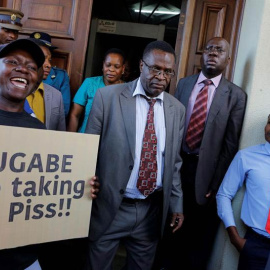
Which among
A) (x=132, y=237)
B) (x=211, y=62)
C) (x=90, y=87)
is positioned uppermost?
(x=211, y=62)

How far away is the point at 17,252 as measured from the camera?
4.96ft

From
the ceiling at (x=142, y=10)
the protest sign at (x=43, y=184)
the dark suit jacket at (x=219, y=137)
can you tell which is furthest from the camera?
the ceiling at (x=142, y=10)

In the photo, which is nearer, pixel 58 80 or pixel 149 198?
pixel 149 198

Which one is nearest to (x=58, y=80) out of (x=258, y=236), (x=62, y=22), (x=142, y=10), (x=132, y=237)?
(x=62, y=22)

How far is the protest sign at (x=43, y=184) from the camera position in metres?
1.41

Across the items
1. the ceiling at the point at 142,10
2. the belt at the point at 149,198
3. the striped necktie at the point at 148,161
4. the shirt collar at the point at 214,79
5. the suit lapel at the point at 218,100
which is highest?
the ceiling at the point at 142,10

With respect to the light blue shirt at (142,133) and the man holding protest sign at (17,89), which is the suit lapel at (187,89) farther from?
the man holding protest sign at (17,89)

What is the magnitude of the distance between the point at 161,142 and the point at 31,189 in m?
0.84

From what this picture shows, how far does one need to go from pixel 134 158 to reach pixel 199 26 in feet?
6.25

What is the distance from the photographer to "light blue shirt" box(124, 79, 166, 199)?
6.33 ft

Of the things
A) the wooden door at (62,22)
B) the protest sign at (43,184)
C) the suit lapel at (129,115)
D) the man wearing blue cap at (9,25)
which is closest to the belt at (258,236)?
the suit lapel at (129,115)

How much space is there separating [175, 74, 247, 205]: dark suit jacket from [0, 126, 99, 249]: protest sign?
42.6 inches

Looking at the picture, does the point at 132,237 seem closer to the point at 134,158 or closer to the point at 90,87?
the point at 134,158

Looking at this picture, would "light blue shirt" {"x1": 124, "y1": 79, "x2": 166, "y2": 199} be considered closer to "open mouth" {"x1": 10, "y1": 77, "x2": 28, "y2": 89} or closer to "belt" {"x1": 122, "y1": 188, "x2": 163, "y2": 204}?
"belt" {"x1": 122, "y1": 188, "x2": 163, "y2": 204}
